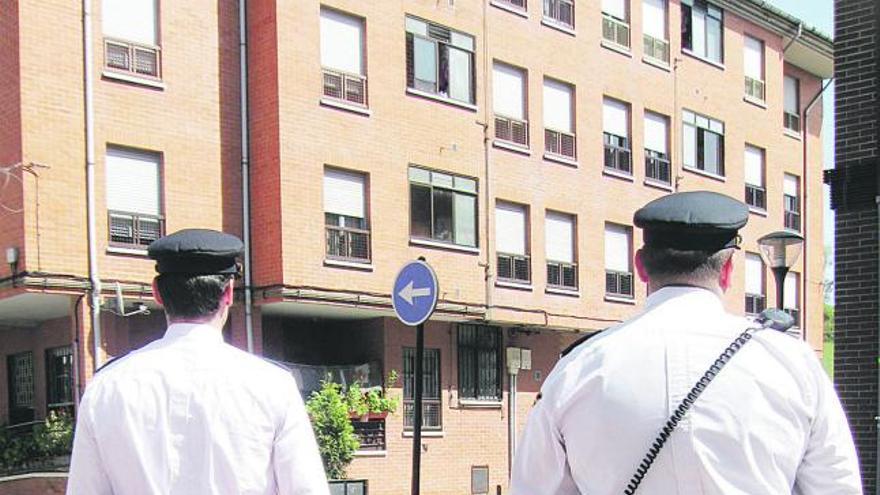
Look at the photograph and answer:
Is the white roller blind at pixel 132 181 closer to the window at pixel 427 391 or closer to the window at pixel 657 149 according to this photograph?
the window at pixel 427 391

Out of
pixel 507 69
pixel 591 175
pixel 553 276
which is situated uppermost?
pixel 507 69

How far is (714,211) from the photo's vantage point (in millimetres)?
2678

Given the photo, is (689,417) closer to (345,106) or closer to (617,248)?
(345,106)

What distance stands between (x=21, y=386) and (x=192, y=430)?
72.7 feet

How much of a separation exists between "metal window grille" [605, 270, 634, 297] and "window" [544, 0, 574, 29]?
21.8 ft

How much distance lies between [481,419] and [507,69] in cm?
842

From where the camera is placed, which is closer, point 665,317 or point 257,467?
point 665,317

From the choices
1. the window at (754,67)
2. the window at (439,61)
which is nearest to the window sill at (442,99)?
the window at (439,61)

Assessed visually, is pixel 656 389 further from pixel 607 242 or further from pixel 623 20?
pixel 623 20

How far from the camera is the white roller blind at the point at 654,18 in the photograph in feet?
102

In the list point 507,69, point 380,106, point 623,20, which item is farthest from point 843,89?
point 623,20

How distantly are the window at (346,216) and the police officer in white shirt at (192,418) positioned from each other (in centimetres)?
1880

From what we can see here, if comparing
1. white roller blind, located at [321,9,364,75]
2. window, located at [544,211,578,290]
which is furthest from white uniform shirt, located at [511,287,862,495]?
window, located at [544,211,578,290]

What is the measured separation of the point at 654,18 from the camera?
103ft
